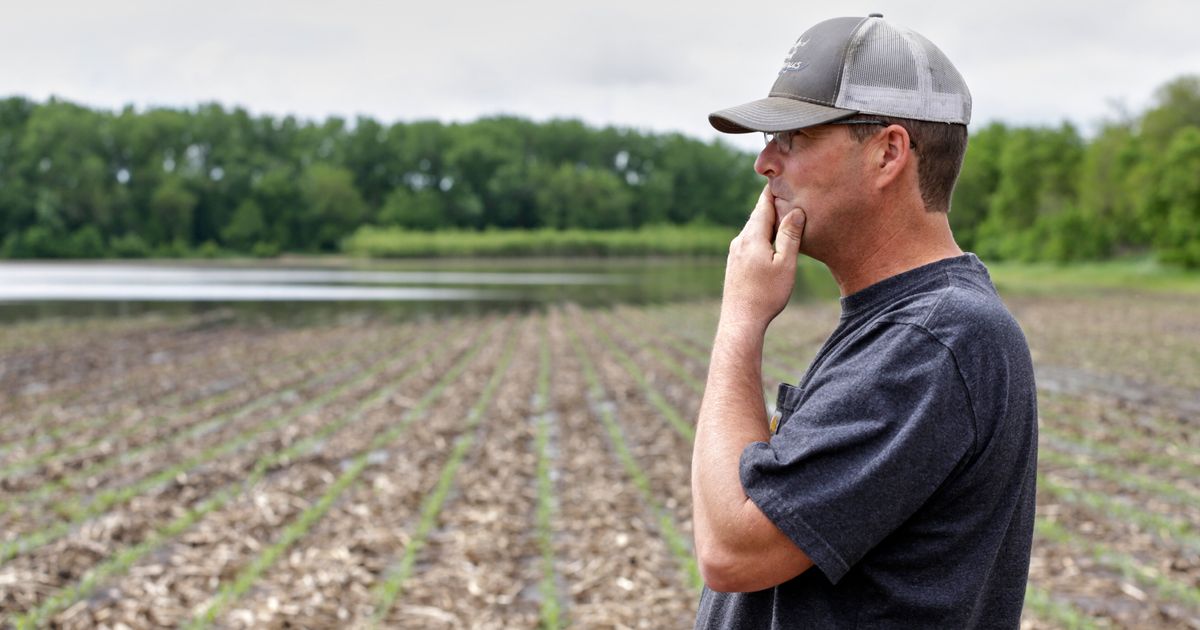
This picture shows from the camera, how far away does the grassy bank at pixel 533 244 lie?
4801 inches

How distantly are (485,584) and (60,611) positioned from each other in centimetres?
272

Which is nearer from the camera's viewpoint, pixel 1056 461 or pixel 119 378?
pixel 1056 461

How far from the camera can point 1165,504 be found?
8953mm

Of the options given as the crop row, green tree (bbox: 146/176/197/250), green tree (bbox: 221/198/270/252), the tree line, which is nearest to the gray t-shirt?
the crop row

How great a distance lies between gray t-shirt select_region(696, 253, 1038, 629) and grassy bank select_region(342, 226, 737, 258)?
119 metres

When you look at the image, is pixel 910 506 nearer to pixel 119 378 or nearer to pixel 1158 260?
pixel 119 378

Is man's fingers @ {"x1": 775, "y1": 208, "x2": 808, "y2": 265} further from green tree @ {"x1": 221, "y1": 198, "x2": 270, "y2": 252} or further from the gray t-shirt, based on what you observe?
green tree @ {"x1": 221, "y1": 198, "x2": 270, "y2": 252}

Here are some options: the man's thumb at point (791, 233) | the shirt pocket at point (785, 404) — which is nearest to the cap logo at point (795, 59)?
the man's thumb at point (791, 233)

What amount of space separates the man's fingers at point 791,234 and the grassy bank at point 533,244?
118521 millimetres

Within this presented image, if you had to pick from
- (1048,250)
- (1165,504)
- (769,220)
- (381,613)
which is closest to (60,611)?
(381,613)

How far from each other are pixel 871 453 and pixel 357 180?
159m

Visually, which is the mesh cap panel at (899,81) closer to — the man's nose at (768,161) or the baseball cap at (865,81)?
the baseball cap at (865,81)

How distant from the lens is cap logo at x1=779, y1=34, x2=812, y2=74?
73.5 inches

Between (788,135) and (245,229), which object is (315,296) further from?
(245,229)
